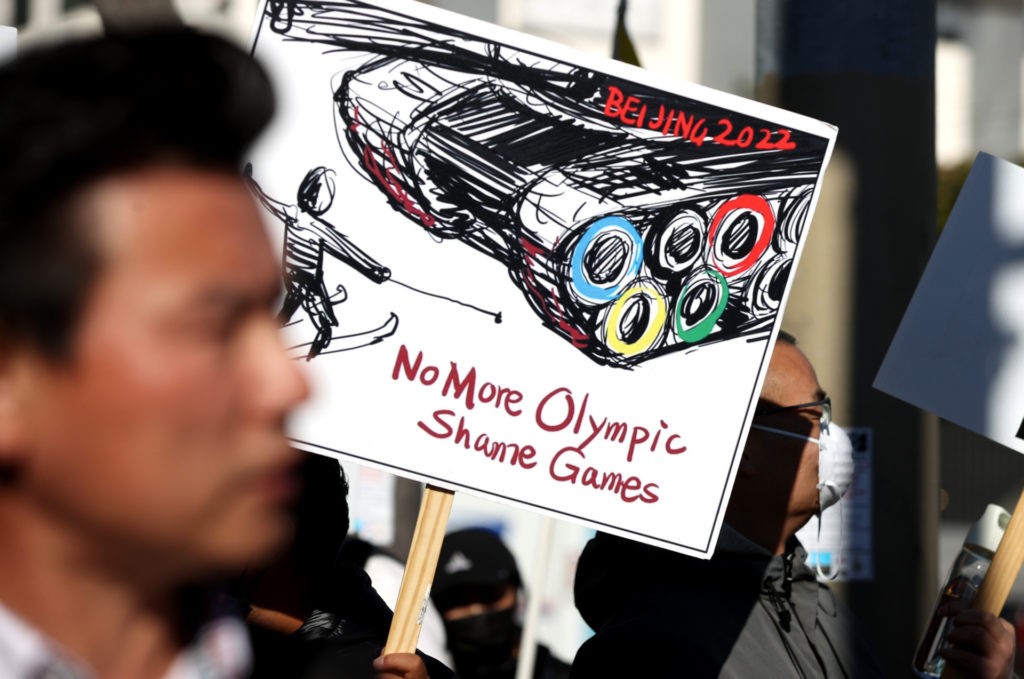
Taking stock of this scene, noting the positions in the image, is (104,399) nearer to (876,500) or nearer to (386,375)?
(386,375)

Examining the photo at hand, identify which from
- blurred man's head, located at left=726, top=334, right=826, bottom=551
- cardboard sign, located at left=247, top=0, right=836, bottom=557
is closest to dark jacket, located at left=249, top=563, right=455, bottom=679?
cardboard sign, located at left=247, top=0, right=836, bottom=557

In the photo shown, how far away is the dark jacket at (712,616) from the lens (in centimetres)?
246

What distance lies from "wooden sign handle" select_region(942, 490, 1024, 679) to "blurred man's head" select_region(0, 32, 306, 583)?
1878mm

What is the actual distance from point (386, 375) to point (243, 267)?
112 cm

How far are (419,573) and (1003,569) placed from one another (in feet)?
3.84

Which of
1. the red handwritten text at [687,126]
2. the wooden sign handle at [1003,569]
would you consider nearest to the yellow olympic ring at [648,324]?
the red handwritten text at [687,126]

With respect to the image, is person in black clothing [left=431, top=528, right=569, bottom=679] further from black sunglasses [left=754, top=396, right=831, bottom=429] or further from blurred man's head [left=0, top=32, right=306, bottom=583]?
blurred man's head [left=0, top=32, right=306, bottom=583]

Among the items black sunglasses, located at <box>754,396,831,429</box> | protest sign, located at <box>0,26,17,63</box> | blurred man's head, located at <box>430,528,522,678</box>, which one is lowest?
blurred man's head, located at <box>430,528,522,678</box>

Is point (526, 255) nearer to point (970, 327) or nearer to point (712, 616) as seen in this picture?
point (712, 616)

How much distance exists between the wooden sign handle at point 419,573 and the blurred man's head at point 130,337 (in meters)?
1.08

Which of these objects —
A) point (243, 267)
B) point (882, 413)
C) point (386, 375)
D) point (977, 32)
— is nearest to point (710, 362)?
point (386, 375)

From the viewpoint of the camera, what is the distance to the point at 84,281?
2.99ft

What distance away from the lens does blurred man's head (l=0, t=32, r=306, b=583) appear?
2.96 ft

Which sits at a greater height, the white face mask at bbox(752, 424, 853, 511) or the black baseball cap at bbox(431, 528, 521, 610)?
the white face mask at bbox(752, 424, 853, 511)
